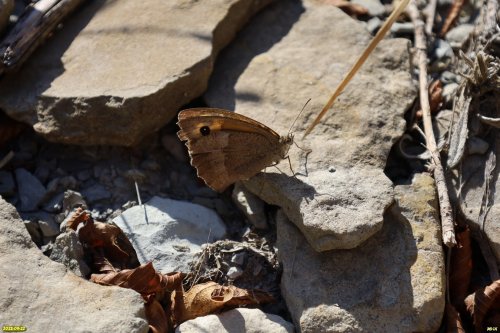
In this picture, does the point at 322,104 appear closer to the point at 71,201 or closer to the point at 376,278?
the point at 376,278

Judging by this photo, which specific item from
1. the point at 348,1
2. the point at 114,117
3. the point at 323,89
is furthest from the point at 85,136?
the point at 348,1

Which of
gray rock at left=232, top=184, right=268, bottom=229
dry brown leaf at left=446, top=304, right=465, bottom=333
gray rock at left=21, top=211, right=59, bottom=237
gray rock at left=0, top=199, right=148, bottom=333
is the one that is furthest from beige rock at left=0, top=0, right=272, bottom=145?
dry brown leaf at left=446, top=304, right=465, bottom=333

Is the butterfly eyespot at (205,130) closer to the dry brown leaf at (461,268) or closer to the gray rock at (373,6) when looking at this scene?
the dry brown leaf at (461,268)

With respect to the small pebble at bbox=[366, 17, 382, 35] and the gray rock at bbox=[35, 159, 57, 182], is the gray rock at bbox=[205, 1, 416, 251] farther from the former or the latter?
the gray rock at bbox=[35, 159, 57, 182]

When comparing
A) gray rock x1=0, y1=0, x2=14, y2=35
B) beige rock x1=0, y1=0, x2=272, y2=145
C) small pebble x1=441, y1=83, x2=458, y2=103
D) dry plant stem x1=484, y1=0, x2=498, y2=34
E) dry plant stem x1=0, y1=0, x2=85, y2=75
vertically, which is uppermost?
gray rock x1=0, y1=0, x2=14, y2=35

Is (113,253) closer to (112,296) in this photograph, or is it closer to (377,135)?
(112,296)

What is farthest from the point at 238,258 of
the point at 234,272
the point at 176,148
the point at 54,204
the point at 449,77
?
the point at 449,77
